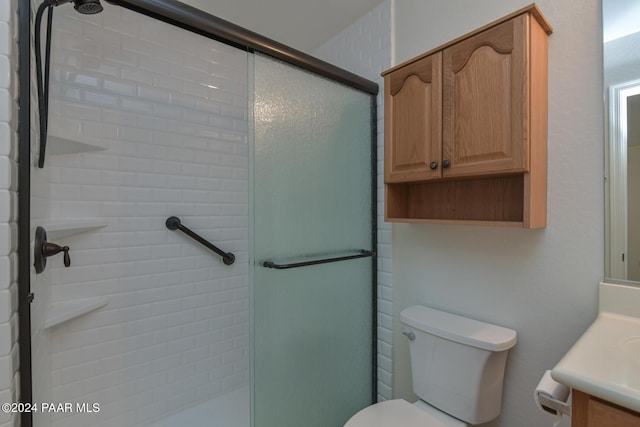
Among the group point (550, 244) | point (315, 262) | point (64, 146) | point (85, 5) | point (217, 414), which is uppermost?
point (85, 5)

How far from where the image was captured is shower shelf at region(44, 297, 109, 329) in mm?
1198

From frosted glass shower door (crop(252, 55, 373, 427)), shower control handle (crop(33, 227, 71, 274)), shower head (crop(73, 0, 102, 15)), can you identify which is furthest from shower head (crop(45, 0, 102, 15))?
shower control handle (crop(33, 227, 71, 274))

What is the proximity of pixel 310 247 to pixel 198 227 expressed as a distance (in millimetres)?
750

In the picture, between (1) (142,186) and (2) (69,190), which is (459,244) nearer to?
(1) (142,186)

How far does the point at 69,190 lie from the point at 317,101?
3.92ft

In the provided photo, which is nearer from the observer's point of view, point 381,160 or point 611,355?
point 611,355

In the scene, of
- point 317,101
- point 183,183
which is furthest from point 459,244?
point 183,183

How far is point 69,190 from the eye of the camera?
1356mm

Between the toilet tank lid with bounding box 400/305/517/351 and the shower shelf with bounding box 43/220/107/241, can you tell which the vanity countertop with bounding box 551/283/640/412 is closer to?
the toilet tank lid with bounding box 400/305/517/351

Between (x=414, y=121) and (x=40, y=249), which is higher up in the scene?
(x=414, y=121)

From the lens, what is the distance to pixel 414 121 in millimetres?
1260

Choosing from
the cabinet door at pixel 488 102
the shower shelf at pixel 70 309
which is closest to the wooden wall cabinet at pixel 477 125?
the cabinet door at pixel 488 102

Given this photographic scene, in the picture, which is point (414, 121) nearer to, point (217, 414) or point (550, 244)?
point (550, 244)

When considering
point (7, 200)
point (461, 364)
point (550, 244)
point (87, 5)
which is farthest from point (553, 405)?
point (87, 5)
